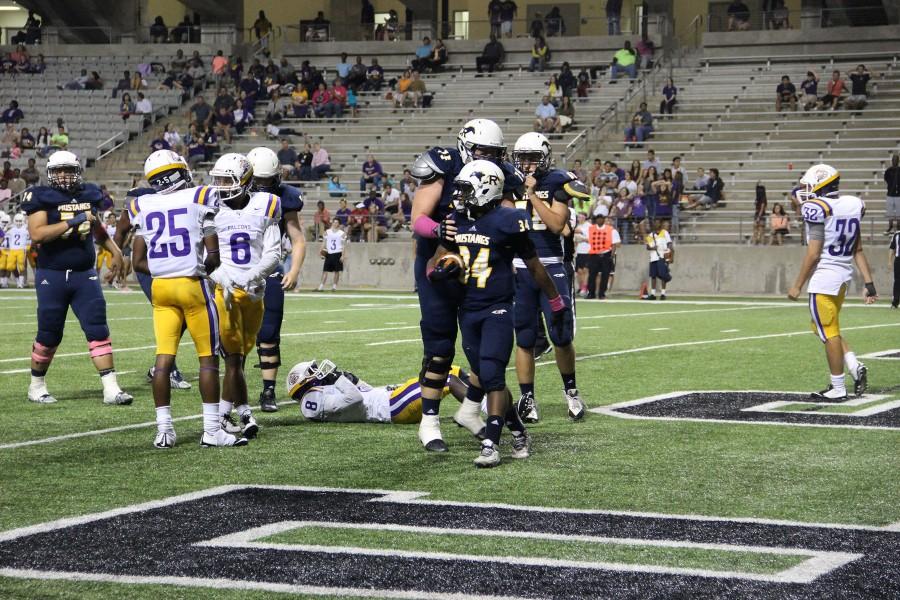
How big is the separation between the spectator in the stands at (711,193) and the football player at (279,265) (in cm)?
2065

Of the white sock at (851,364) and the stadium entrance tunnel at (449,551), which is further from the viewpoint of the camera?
the white sock at (851,364)

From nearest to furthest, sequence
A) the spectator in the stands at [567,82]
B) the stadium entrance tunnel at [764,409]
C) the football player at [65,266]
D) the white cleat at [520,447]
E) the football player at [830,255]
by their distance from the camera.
Result: the white cleat at [520,447]
the stadium entrance tunnel at [764,409]
the football player at [65,266]
the football player at [830,255]
the spectator in the stands at [567,82]

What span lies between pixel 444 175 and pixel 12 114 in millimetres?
35298

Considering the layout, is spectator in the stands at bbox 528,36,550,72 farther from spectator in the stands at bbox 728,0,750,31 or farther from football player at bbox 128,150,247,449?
football player at bbox 128,150,247,449

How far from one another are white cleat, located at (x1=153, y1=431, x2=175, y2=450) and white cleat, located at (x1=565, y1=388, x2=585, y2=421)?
2.71 metres

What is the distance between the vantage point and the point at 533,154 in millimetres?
9250

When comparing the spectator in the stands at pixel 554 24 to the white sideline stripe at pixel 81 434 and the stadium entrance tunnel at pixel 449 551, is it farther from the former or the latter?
the stadium entrance tunnel at pixel 449 551

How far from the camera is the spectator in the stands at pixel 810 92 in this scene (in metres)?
33.2

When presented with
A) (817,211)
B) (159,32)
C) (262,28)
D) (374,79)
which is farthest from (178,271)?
(159,32)

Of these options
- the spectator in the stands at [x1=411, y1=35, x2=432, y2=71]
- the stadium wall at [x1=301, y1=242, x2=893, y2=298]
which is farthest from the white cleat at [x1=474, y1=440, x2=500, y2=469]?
the spectator in the stands at [x1=411, y1=35, x2=432, y2=71]

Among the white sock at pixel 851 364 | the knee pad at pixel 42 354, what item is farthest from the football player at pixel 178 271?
the white sock at pixel 851 364

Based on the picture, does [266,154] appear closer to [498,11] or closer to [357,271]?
[357,271]

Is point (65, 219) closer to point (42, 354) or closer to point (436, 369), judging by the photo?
point (42, 354)

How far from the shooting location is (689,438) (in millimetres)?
8281
